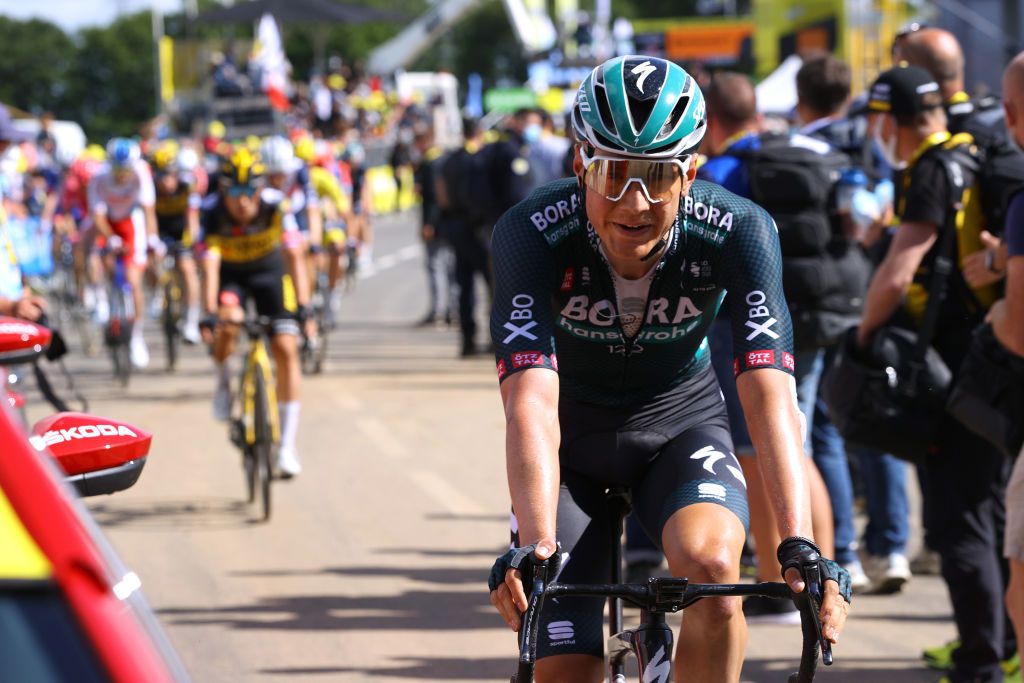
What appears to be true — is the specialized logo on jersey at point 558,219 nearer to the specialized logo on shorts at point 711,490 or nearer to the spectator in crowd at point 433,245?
the specialized logo on shorts at point 711,490

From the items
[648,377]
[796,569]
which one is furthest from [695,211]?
[796,569]

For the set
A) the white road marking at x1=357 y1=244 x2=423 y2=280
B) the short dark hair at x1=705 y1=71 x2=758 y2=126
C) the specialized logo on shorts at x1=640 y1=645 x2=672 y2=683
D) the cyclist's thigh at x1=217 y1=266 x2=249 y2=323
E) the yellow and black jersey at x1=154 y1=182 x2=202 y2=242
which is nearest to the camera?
the specialized logo on shorts at x1=640 y1=645 x2=672 y2=683

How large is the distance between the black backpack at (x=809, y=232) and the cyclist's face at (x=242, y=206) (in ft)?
15.1

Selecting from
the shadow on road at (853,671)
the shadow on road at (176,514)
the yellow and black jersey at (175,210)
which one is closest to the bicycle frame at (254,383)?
the shadow on road at (176,514)

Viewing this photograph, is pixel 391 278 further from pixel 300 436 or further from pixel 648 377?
pixel 648 377

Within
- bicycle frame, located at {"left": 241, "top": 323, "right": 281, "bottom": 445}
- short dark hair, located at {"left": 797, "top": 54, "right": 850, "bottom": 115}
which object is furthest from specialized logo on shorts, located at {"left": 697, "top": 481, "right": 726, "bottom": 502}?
bicycle frame, located at {"left": 241, "top": 323, "right": 281, "bottom": 445}

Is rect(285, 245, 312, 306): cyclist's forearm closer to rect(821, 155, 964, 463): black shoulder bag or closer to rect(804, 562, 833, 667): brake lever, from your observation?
rect(821, 155, 964, 463): black shoulder bag

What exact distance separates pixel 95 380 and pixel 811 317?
10.5 m

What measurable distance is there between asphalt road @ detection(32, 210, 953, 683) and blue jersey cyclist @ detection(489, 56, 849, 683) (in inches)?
88.2

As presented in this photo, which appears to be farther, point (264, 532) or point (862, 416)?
point (264, 532)

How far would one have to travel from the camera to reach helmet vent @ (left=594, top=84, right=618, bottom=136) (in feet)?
11.3

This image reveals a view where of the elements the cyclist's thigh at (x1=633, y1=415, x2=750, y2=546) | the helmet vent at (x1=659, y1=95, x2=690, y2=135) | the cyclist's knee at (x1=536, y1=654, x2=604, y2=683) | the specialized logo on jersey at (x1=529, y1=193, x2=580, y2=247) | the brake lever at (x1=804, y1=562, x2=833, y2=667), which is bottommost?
the cyclist's knee at (x1=536, y1=654, x2=604, y2=683)

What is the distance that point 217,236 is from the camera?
10.4m

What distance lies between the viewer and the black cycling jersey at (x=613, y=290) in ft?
11.8
